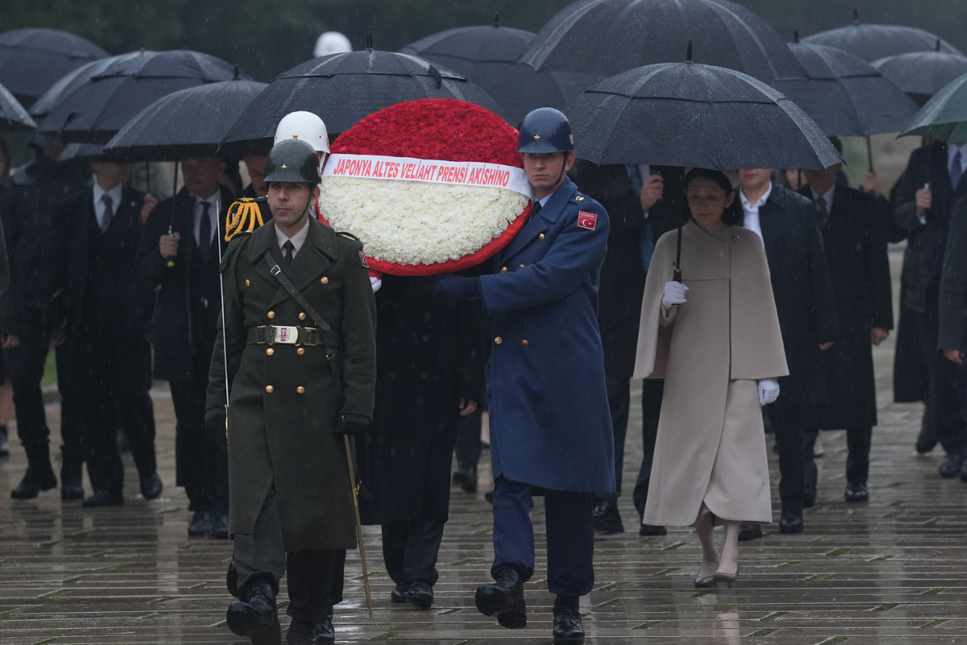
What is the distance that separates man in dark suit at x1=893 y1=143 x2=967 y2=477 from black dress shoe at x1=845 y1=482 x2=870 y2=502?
0.93 meters

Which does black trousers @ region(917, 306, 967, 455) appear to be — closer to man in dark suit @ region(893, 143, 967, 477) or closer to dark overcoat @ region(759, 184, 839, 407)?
man in dark suit @ region(893, 143, 967, 477)

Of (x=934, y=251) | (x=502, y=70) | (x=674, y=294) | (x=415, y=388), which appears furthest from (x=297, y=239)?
(x=934, y=251)

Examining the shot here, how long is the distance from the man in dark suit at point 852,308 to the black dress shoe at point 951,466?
811mm

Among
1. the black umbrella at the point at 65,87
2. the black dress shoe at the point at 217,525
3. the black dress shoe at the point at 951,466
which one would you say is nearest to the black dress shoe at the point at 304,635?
the black dress shoe at the point at 217,525

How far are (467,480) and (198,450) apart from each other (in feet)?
5.97

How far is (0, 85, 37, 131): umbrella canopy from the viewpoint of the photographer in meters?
9.42

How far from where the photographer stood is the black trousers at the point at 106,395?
10.1 metres

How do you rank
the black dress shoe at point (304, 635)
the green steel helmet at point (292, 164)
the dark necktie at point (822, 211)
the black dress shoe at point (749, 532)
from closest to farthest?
the green steel helmet at point (292, 164) < the black dress shoe at point (304, 635) < the black dress shoe at point (749, 532) < the dark necktie at point (822, 211)

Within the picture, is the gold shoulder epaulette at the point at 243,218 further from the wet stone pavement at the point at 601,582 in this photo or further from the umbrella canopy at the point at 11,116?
the umbrella canopy at the point at 11,116

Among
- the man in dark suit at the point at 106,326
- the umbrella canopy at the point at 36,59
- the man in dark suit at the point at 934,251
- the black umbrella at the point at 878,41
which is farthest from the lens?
the black umbrella at the point at 878,41

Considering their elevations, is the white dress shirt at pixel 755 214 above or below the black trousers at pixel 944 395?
above

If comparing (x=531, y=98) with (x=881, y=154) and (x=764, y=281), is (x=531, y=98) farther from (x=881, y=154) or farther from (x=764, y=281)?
(x=881, y=154)

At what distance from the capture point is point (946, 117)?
8.76 m

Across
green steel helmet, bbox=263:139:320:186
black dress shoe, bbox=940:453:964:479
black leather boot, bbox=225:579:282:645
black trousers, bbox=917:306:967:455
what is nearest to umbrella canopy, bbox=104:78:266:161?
green steel helmet, bbox=263:139:320:186
